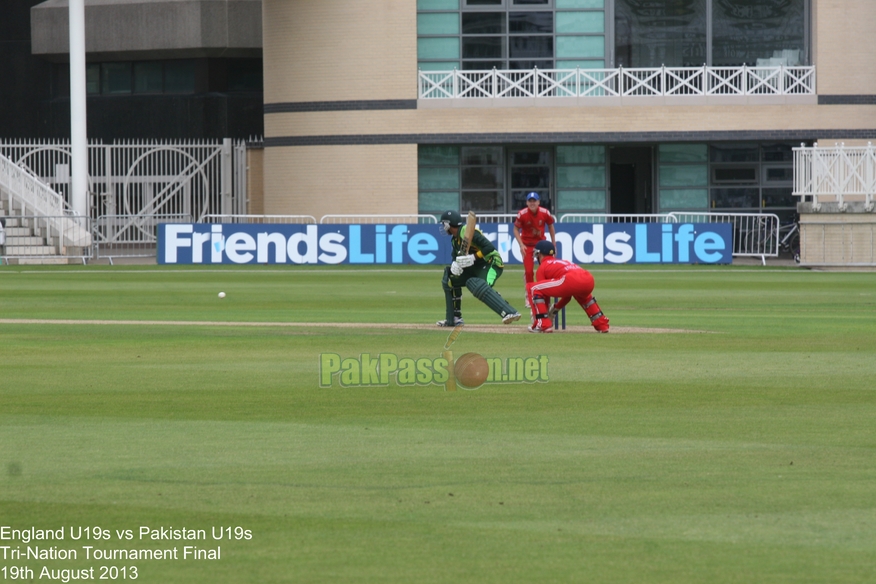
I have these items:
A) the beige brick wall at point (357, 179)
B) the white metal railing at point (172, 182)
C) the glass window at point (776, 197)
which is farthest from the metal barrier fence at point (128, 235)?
the glass window at point (776, 197)

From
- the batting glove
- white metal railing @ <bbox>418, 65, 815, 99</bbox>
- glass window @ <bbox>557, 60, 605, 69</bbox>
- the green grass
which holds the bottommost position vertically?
the green grass

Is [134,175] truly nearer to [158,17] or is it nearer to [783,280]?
[158,17]

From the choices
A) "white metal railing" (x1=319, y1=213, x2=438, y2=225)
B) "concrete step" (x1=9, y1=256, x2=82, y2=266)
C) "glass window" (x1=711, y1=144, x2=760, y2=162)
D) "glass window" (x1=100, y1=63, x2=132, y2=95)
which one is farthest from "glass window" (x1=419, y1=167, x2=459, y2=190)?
"glass window" (x1=100, y1=63, x2=132, y2=95)

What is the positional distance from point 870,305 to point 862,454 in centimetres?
1321

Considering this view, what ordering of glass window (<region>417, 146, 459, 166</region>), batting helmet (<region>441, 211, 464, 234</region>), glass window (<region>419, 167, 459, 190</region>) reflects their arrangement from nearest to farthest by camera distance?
batting helmet (<region>441, 211, 464, 234</region>), glass window (<region>417, 146, 459, 166</region>), glass window (<region>419, 167, 459, 190</region>)

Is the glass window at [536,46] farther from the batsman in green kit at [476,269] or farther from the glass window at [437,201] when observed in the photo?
the batsman in green kit at [476,269]


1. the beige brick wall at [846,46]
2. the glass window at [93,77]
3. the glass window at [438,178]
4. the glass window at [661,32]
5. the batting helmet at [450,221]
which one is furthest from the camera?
the glass window at [93,77]

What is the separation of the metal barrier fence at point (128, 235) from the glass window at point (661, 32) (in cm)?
1385

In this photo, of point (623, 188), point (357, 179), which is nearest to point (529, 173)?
point (623, 188)

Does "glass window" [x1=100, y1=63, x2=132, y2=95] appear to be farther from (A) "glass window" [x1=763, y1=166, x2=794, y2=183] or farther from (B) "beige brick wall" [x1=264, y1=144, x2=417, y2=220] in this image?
(A) "glass window" [x1=763, y1=166, x2=794, y2=183]

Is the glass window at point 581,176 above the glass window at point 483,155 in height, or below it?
below

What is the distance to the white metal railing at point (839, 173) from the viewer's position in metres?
32.4

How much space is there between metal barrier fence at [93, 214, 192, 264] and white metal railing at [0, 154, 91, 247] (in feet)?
2.30

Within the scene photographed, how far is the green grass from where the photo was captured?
248 inches
